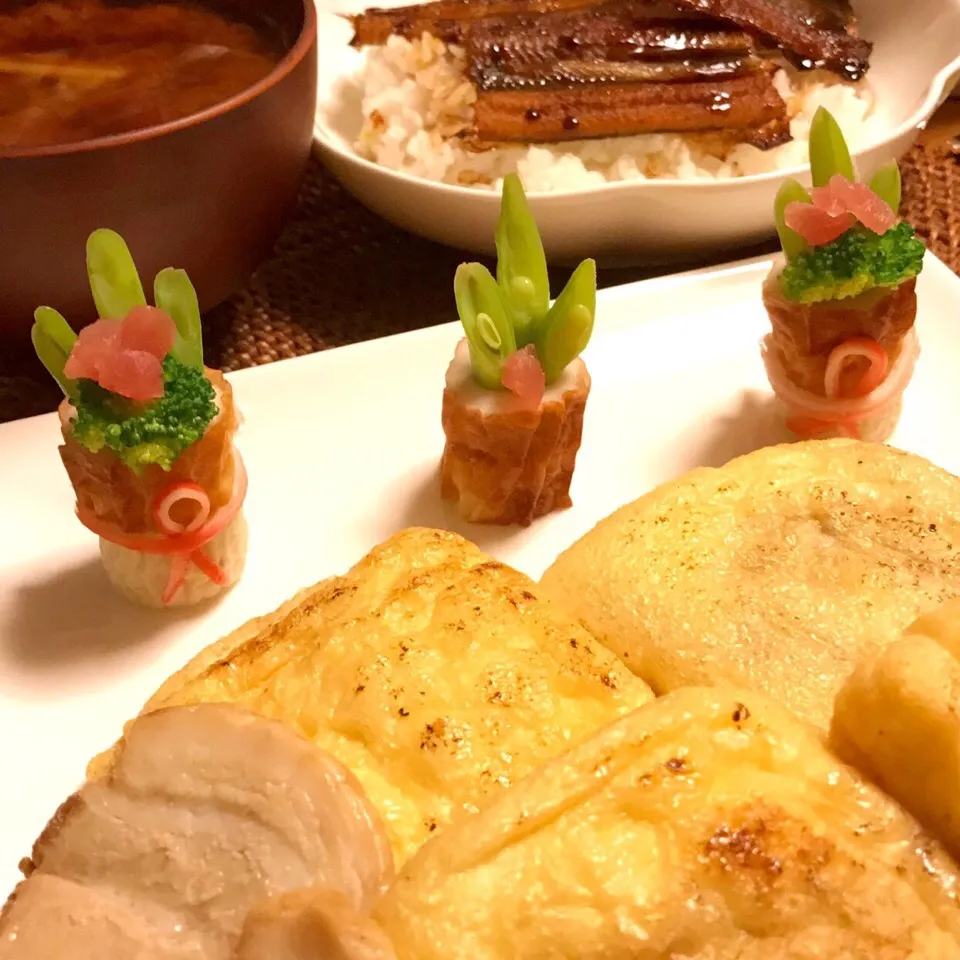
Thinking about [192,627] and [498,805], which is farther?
[192,627]

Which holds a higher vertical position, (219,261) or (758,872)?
(758,872)

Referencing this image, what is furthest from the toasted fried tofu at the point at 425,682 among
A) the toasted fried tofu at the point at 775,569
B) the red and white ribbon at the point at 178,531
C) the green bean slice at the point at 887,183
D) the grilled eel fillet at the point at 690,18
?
the grilled eel fillet at the point at 690,18

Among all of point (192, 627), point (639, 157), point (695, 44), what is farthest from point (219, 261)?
point (695, 44)

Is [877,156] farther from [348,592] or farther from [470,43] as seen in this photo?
[348,592]

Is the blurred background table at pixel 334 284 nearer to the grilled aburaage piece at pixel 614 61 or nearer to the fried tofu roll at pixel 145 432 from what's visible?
the grilled aburaage piece at pixel 614 61

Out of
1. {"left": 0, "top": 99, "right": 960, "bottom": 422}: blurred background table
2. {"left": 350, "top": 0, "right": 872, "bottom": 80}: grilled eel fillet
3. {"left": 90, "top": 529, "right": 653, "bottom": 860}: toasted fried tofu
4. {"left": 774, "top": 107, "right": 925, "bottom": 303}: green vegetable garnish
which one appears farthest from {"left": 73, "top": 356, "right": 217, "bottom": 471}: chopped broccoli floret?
{"left": 350, "top": 0, "right": 872, "bottom": 80}: grilled eel fillet

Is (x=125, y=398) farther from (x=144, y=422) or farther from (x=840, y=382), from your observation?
(x=840, y=382)

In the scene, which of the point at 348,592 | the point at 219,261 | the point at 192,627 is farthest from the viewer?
the point at 219,261
